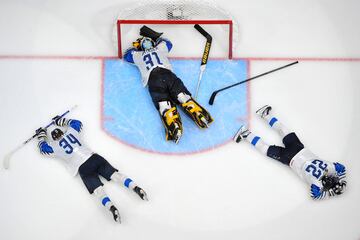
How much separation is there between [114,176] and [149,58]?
1.03 meters

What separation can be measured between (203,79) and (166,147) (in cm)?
69

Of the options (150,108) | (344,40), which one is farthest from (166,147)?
(344,40)

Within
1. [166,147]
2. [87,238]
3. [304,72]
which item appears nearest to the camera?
[87,238]

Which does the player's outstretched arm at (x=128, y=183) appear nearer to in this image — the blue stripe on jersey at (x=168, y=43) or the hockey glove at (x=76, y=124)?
the hockey glove at (x=76, y=124)

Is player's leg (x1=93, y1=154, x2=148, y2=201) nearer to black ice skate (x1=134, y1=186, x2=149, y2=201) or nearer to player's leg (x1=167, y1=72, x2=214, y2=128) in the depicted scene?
black ice skate (x1=134, y1=186, x2=149, y2=201)

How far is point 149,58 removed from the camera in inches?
223

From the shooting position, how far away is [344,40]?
19.7 ft

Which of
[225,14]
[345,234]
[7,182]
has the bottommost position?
[345,234]

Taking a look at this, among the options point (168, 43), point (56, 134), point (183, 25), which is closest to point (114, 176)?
point (56, 134)

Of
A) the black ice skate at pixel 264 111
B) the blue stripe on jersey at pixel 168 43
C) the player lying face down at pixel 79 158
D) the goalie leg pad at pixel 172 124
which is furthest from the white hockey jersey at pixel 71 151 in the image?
the black ice skate at pixel 264 111

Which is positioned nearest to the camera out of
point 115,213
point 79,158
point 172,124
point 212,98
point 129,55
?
point 115,213

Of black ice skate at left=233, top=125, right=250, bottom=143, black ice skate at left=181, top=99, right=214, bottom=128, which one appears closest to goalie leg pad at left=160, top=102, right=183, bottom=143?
black ice skate at left=181, top=99, right=214, bottom=128

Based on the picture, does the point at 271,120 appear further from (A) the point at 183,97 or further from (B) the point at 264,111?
(A) the point at 183,97

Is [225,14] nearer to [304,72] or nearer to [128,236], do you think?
[304,72]
